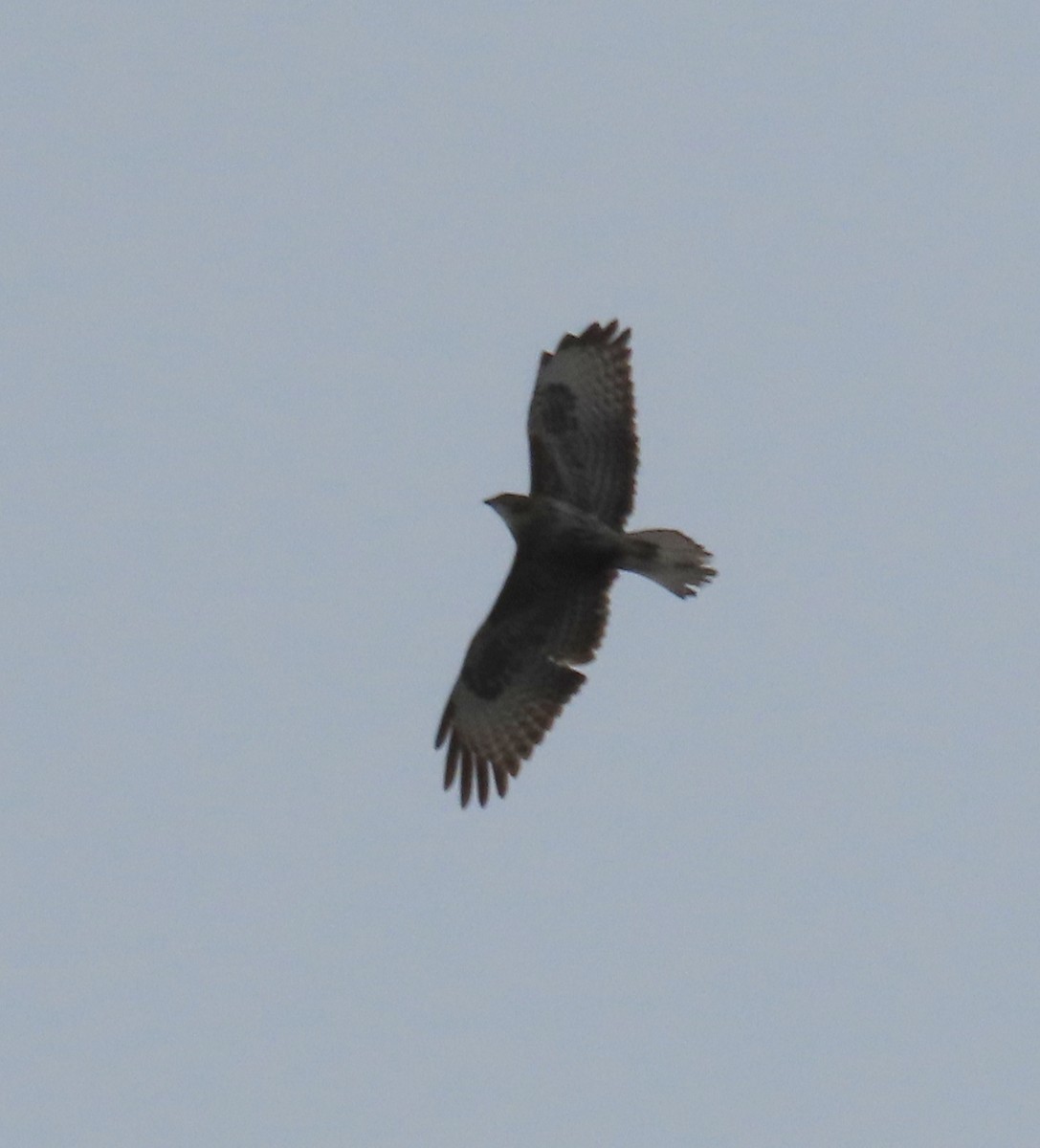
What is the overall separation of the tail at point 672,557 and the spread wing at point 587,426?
0.22m

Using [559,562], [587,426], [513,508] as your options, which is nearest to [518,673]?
[559,562]

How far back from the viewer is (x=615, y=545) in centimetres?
1156

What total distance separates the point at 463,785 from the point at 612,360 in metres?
2.73

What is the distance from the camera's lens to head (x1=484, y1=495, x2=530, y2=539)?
11.7 meters

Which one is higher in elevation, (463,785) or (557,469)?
(557,469)

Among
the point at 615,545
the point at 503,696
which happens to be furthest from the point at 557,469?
the point at 503,696

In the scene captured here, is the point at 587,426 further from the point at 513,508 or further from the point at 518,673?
the point at 518,673

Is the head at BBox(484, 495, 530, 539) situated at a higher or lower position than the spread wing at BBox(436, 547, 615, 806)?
higher

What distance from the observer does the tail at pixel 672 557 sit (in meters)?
11.5

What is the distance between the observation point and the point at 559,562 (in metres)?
11.8

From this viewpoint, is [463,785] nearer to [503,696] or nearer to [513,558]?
[503,696]

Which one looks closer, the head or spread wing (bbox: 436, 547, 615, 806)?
the head

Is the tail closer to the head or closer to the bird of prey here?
the bird of prey

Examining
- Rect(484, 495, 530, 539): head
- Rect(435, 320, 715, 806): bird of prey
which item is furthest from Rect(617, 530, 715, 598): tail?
Rect(484, 495, 530, 539): head
